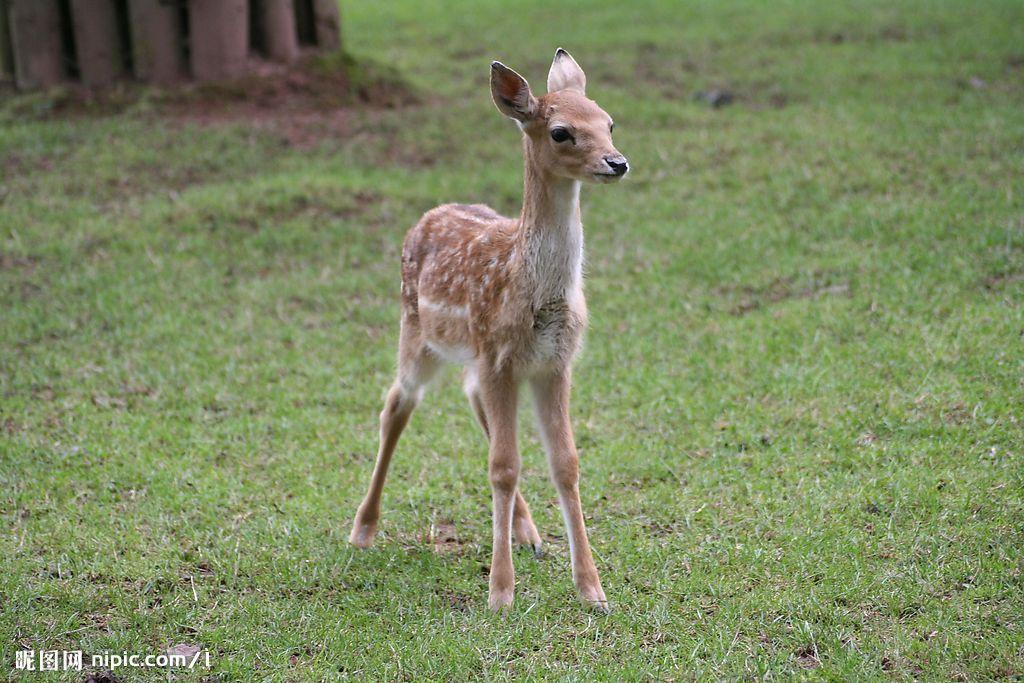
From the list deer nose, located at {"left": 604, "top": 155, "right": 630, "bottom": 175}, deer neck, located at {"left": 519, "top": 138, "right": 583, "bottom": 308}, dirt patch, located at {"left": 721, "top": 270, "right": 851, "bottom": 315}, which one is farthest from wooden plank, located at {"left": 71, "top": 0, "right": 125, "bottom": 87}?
deer nose, located at {"left": 604, "top": 155, "right": 630, "bottom": 175}

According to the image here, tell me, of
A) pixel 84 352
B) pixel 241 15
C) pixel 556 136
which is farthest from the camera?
pixel 241 15

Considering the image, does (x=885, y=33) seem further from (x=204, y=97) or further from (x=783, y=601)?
(x=783, y=601)

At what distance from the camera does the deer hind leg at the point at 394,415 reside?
578 cm

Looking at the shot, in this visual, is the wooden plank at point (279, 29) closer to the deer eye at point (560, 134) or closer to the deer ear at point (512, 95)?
the deer ear at point (512, 95)

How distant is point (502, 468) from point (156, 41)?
26.7 ft

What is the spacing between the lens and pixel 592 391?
7.46 m

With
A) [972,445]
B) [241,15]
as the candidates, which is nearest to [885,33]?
[241,15]

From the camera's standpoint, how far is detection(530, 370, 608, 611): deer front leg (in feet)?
16.8

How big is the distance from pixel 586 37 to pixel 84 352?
30.2 ft

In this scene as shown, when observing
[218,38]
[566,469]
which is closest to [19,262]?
[218,38]

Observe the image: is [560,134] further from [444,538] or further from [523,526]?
[444,538]

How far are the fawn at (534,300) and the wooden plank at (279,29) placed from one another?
726cm

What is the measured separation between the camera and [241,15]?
460 inches

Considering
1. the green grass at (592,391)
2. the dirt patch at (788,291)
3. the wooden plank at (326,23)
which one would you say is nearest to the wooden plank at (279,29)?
the wooden plank at (326,23)
